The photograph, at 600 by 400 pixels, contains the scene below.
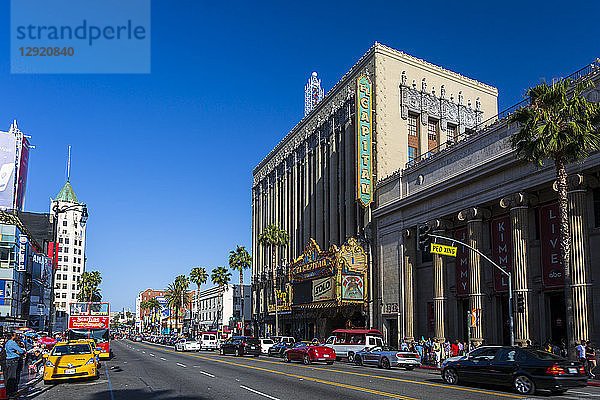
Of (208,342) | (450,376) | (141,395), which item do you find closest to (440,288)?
(450,376)

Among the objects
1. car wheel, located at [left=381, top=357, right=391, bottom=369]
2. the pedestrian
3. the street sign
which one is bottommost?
car wheel, located at [left=381, top=357, right=391, bottom=369]

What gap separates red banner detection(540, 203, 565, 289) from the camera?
33562mm

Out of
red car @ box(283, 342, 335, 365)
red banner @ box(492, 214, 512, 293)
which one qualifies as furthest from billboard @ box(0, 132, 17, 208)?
red banner @ box(492, 214, 512, 293)

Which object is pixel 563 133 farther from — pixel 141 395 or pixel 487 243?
pixel 141 395

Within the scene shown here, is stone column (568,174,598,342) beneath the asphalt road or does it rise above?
above

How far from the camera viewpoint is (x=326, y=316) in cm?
6209

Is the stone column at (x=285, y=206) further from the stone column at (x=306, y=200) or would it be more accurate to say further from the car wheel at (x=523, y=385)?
the car wheel at (x=523, y=385)

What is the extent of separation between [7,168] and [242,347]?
77.1 metres

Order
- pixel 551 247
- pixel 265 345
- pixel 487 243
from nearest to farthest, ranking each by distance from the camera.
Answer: pixel 551 247, pixel 487 243, pixel 265 345

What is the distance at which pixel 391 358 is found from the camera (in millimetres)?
33750

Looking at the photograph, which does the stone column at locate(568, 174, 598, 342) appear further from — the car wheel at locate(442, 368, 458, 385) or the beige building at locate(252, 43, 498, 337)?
the beige building at locate(252, 43, 498, 337)

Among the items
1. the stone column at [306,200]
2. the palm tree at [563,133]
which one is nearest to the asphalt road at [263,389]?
the palm tree at [563,133]

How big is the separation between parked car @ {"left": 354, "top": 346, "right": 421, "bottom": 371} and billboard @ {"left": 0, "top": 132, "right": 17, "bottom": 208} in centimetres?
8921

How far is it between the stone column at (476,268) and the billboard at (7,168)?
298 feet
